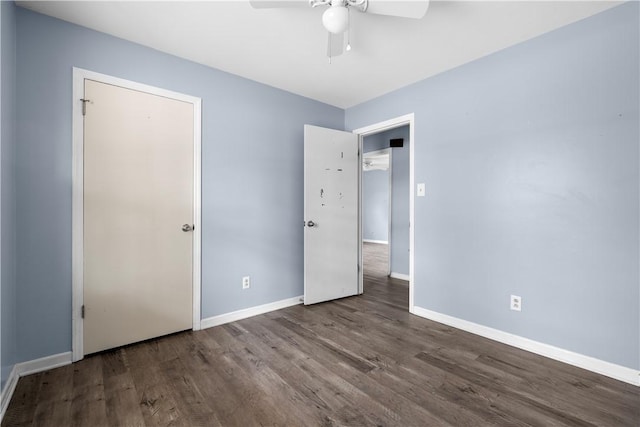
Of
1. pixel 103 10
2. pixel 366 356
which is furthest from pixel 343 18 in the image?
pixel 366 356

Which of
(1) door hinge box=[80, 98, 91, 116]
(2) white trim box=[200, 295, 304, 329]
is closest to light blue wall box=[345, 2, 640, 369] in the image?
(2) white trim box=[200, 295, 304, 329]

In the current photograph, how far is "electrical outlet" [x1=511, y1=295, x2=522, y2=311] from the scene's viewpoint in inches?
94.8

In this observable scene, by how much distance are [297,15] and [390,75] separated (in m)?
1.30

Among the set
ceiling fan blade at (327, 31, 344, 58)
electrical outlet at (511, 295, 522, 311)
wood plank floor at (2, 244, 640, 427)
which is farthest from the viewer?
electrical outlet at (511, 295, 522, 311)

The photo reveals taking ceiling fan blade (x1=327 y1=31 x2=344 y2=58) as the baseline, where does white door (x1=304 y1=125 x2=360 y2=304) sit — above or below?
below

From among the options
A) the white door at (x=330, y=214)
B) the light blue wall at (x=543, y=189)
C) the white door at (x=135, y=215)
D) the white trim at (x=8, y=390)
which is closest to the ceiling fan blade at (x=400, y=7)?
the light blue wall at (x=543, y=189)

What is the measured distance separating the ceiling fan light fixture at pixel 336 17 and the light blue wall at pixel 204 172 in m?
1.56

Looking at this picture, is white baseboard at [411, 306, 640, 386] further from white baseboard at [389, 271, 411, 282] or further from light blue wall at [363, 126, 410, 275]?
light blue wall at [363, 126, 410, 275]

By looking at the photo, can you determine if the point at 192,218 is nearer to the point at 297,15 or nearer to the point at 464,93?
the point at 297,15

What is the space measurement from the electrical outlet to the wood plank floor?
1.11 ft

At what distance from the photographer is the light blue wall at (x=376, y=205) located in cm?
915

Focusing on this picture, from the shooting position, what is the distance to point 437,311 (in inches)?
117

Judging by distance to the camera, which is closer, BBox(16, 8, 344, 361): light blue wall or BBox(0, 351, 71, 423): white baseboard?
BBox(0, 351, 71, 423): white baseboard

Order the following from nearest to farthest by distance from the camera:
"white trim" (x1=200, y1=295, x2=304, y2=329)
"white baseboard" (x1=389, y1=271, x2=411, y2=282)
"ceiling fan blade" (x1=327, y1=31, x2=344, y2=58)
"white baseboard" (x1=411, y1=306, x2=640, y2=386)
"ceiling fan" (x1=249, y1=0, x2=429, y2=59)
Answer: "ceiling fan" (x1=249, y1=0, x2=429, y2=59) → "white baseboard" (x1=411, y1=306, x2=640, y2=386) → "ceiling fan blade" (x1=327, y1=31, x2=344, y2=58) → "white trim" (x1=200, y1=295, x2=304, y2=329) → "white baseboard" (x1=389, y1=271, x2=411, y2=282)
